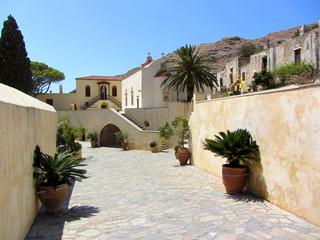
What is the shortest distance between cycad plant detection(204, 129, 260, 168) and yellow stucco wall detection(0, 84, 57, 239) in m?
4.95

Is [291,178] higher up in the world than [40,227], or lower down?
higher up

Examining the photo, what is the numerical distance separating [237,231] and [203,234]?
67 centimetres

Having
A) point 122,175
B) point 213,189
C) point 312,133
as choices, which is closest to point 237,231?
point 312,133

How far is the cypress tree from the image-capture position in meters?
27.6

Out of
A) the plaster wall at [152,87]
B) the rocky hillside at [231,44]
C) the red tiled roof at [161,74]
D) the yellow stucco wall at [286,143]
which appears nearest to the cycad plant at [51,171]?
the yellow stucco wall at [286,143]

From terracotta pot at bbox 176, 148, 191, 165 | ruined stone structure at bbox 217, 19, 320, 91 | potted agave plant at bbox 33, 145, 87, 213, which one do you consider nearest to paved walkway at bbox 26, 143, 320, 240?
potted agave plant at bbox 33, 145, 87, 213

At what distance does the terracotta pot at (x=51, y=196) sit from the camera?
19.6 ft

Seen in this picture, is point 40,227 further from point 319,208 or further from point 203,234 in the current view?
point 319,208

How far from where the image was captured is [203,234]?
4.90 meters

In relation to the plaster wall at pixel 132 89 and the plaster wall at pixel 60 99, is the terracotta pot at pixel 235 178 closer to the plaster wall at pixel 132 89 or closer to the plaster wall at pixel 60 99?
the plaster wall at pixel 132 89

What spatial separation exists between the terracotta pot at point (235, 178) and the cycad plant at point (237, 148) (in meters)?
0.23

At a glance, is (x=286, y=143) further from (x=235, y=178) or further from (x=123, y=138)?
(x=123, y=138)

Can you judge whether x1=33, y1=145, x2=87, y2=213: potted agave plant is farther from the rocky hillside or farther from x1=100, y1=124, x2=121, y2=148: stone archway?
the rocky hillside

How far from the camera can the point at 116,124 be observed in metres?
27.4
